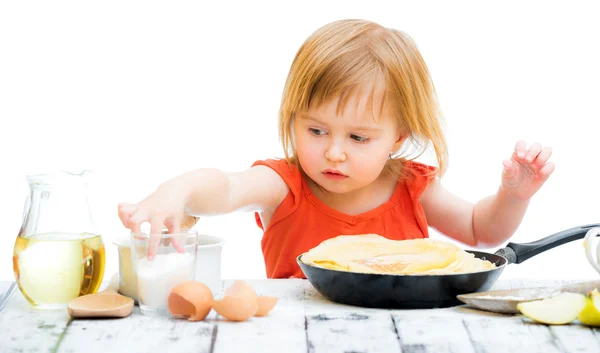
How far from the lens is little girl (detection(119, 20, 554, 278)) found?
5.01ft

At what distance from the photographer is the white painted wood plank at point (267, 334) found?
0.95 metres

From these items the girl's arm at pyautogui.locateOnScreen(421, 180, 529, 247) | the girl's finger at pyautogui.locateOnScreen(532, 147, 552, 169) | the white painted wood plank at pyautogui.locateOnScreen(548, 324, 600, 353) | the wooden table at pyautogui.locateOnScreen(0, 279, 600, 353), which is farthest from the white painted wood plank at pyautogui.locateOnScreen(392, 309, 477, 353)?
the girl's arm at pyautogui.locateOnScreen(421, 180, 529, 247)

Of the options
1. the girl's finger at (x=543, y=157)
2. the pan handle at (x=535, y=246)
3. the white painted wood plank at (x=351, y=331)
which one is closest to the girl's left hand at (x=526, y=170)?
the girl's finger at (x=543, y=157)

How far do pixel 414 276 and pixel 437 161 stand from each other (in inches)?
29.1

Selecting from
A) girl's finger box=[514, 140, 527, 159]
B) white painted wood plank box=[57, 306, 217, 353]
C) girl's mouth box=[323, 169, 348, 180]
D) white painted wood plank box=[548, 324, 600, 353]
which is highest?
girl's finger box=[514, 140, 527, 159]

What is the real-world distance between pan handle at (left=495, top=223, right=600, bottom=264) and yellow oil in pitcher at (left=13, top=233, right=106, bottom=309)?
678 millimetres

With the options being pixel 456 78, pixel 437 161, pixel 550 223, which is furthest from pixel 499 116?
pixel 437 161

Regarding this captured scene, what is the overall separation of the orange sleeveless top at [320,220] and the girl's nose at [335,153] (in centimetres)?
26

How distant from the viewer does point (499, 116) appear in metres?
3.02

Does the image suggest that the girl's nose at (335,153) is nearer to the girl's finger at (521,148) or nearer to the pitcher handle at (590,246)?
the girl's finger at (521,148)

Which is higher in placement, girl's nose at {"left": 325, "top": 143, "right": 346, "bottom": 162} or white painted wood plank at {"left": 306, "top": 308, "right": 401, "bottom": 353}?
girl's nose at {"left": 325, "top": 143, "right": 346, "bottom": 162}

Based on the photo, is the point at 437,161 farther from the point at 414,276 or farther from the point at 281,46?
the point at 281,46

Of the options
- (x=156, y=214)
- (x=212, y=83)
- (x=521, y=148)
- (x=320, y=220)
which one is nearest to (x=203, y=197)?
(x=156, y=214)

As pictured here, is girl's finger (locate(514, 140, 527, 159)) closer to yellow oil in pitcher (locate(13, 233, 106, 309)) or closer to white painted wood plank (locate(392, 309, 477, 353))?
white painted wood plank (locate(392, 309, 477, 353))
